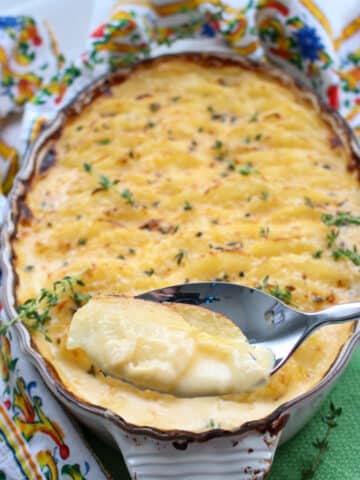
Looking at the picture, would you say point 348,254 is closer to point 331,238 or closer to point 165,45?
point 331,238

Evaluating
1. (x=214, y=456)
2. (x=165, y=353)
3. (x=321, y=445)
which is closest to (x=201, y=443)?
(x=214, y=456)

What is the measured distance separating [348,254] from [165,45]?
1.61m

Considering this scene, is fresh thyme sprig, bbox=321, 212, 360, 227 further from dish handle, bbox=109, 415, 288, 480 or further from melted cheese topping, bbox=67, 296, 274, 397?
dish handle, bbox=109, 415, 288, 480

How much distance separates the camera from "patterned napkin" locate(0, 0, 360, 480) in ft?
11.1

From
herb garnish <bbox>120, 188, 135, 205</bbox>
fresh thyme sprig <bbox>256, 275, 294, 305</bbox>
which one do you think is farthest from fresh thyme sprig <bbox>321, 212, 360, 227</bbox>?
herb garnish <bbox>120, 188, 135, 205</bbox>

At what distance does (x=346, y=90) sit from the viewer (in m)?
3.57

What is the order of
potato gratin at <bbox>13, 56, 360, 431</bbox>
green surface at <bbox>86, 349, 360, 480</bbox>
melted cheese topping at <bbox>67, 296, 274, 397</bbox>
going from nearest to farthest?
melted cheese topping at <bbox>67, 296, 274, 397</bbox> < potato gratin at <bbox>13, 56, 360, 431</bbox> < green surface at <bbox>86, 349, 360, 480</bbox>

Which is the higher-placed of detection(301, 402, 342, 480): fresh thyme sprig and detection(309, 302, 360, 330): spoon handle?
detection(309, 302, 360, 330): spoon handle

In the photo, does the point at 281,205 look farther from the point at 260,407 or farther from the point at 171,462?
the point at 171,462

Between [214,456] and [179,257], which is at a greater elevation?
[179,257]

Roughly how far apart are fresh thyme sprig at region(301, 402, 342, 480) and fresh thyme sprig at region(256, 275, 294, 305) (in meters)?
0.36

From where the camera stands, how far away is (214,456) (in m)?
2.04

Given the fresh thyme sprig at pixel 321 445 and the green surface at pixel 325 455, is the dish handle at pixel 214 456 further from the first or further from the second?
the green surface at pixel 325 455

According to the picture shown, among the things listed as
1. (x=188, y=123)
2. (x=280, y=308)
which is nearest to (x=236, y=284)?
(x=280, y=308)
